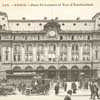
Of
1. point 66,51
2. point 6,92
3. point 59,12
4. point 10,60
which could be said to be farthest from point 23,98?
point 59,12

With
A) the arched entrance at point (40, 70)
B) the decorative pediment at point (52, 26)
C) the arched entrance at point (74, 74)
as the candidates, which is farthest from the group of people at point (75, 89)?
the decorative pediment at point (52, 26)

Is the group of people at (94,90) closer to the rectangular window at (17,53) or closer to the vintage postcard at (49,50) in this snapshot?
the vintage postcard at (49,50)

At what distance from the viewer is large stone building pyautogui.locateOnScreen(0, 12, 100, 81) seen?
4.64m

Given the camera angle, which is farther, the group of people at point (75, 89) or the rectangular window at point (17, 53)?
the rectangular window at point (17, 53)

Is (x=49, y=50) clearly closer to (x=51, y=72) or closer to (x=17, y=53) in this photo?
(x=51, y=72)

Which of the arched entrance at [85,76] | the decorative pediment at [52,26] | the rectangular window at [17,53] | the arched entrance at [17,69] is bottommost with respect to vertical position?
the arched entrance at [85,76]

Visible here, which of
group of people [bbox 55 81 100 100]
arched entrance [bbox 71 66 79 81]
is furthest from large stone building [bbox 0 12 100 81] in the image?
group of people [bbox 55 81 100 100]

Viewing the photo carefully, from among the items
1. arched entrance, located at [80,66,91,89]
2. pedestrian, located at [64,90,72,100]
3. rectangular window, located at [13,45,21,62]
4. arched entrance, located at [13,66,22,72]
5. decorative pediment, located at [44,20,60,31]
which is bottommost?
pedestrian, located at [64,90,72,100]

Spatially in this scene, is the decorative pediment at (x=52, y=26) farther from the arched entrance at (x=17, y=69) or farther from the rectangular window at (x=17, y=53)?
the arched entrance at (x=17, y=69)

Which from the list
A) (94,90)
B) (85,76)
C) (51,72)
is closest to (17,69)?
(51,72)

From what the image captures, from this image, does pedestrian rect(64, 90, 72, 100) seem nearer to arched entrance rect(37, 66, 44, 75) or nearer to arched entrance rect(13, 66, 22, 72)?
arched entrance rect(37, 66, 44, 75)

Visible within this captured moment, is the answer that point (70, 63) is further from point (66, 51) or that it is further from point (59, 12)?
point (59, 12)

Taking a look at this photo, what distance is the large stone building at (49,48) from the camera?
464 cm

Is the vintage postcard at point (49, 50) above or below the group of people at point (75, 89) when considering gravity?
above
